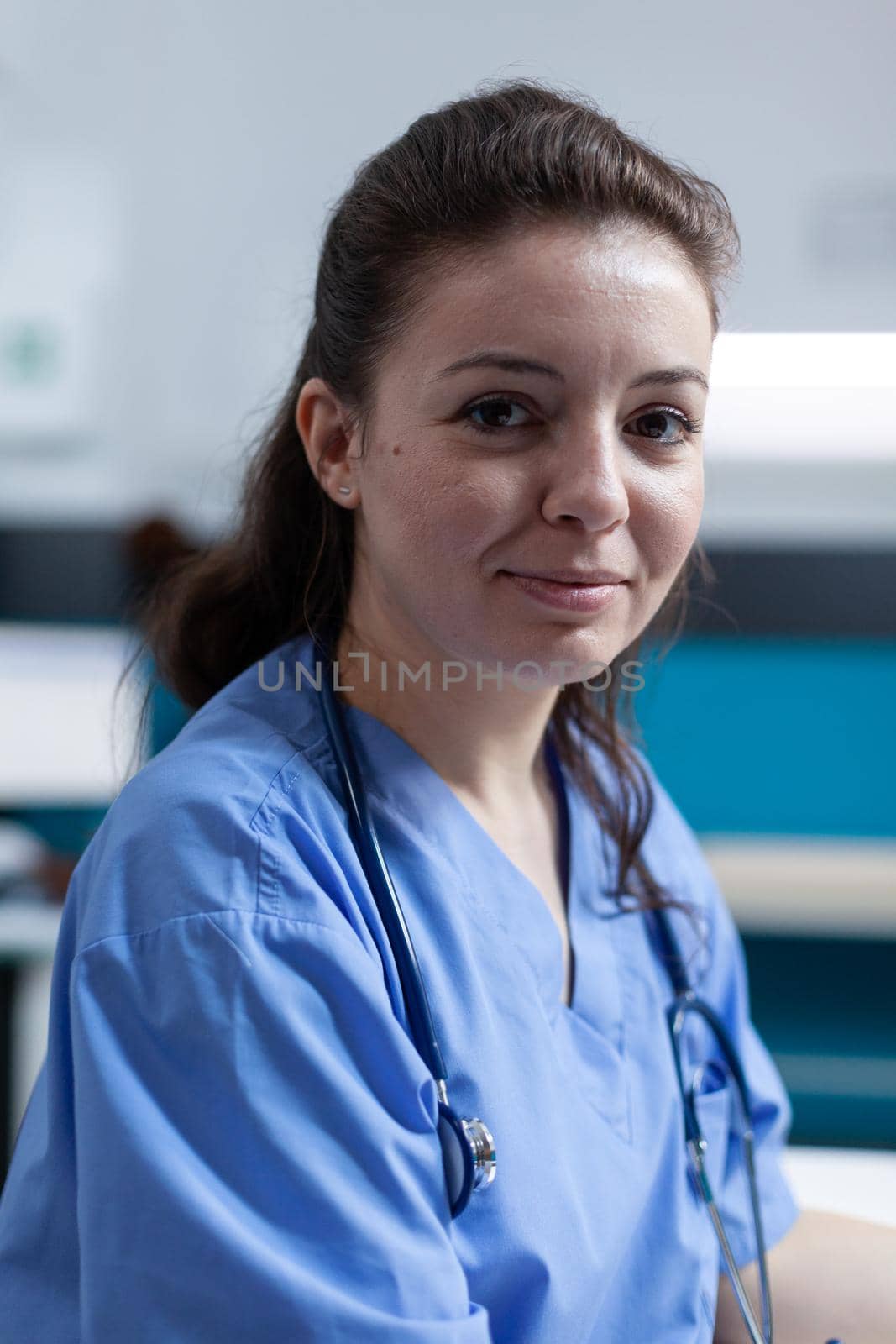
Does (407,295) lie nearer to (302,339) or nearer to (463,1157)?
(463,1157)

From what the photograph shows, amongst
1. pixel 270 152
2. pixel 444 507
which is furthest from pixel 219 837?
pixel 270 152

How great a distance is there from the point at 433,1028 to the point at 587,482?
13.5 inches

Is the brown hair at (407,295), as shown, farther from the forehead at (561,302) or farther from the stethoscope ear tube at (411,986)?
the stethoscope ear tube at (411,986)

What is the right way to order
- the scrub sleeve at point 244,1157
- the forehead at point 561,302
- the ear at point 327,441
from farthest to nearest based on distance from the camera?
1. the ear at point 327,441
2. the forehead at point 561,302
3. the scrub sleeve at point 244,1157

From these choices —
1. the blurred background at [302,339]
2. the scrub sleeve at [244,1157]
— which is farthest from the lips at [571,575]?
the blurred background at [302,339]

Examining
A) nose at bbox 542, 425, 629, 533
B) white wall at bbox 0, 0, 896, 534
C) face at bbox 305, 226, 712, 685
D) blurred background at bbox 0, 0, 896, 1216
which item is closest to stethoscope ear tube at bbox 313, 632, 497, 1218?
face at bbox 305, 226, 712, 685

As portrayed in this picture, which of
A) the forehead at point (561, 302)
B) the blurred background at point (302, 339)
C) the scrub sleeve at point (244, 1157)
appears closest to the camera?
the scrub sleeve at point (244, 1157)

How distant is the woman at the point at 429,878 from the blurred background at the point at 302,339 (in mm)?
753

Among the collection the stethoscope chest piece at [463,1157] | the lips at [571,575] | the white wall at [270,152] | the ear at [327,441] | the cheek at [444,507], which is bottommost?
the stethoscope chest piece at [463,1157]

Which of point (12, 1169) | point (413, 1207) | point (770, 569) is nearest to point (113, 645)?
point (770, 569)

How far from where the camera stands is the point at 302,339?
6.12 ft

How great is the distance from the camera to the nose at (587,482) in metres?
0.73

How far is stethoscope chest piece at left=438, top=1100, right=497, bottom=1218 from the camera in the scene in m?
0.66

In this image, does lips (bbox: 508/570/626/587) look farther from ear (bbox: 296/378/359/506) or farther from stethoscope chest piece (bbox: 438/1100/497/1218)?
stethoscope chest piece (bbox: 438/1100/497/1218)
